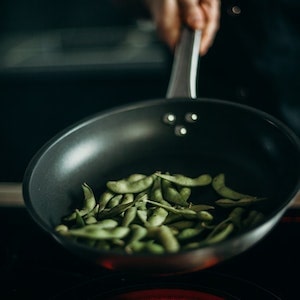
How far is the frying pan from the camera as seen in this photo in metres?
1.04

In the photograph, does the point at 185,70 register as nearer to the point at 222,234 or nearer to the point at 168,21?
the point at 168,21

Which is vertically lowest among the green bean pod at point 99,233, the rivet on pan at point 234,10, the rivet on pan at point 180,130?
the green bean pod at point 99,233

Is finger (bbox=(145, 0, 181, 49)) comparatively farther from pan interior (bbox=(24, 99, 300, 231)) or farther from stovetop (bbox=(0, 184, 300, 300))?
stovetop (bbox=(0, 184, 300, 300))

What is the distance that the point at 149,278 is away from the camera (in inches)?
38.0

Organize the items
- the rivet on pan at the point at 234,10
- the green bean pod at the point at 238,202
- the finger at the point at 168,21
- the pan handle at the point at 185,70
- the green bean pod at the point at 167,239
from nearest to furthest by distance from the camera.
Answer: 1. the green bean pod at the point at 167,239
2. the green bean pod at the point at 238,202
3. the pan handle at the point at 185,70
4. the finger at the point at 168,21
5. the rivet on pan at the point at 234,10

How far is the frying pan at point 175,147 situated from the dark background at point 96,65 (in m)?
0.37

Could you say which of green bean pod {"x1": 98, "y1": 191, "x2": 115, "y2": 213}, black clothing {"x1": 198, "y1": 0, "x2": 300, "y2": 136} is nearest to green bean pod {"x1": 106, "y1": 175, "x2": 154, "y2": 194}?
green bean pod {"x1": 98, "y1": 191, "x2": 115, "y2": 213}

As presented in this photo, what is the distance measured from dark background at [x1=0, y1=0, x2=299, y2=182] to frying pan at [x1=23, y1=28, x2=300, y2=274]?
37 cm

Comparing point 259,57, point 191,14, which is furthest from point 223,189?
point 259,57

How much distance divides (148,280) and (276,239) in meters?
0.24

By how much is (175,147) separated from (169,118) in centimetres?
6

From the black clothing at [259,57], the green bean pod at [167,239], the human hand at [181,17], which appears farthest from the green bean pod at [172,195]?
the black clothing at [259,57]

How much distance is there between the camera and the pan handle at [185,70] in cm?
113

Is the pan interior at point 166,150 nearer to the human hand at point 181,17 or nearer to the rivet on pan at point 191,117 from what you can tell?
the rivet on pan at point 191,117
